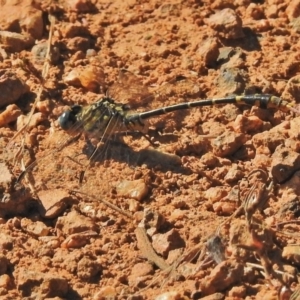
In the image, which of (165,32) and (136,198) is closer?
(136,198)

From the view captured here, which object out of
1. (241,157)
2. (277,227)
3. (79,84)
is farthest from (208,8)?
(277,227)

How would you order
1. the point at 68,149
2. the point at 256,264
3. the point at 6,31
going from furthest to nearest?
the point at 6,31
the point at 68,149
the point at 256,264

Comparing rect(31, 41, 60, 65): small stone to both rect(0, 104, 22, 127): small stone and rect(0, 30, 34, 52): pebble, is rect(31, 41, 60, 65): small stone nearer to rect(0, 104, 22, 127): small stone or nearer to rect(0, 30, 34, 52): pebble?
rect(0, 30, 34, 52): pebble

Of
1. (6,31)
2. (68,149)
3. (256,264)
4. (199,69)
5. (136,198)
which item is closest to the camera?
(256,264)

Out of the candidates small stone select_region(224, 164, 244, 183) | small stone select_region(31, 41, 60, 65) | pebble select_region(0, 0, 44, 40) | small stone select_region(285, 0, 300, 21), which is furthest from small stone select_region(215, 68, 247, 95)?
pebble select_region(0, 0, 44, 40)

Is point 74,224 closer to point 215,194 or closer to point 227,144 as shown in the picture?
point 215,194

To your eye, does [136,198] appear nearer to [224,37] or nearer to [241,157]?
[241,157]

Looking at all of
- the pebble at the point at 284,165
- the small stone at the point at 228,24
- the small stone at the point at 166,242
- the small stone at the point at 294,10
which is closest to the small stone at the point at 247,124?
the pebble at the point at 284,165

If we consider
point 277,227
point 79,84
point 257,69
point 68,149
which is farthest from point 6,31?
point 277,227

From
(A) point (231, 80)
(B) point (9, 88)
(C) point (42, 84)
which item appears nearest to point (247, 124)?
(A) point (231, 80)
